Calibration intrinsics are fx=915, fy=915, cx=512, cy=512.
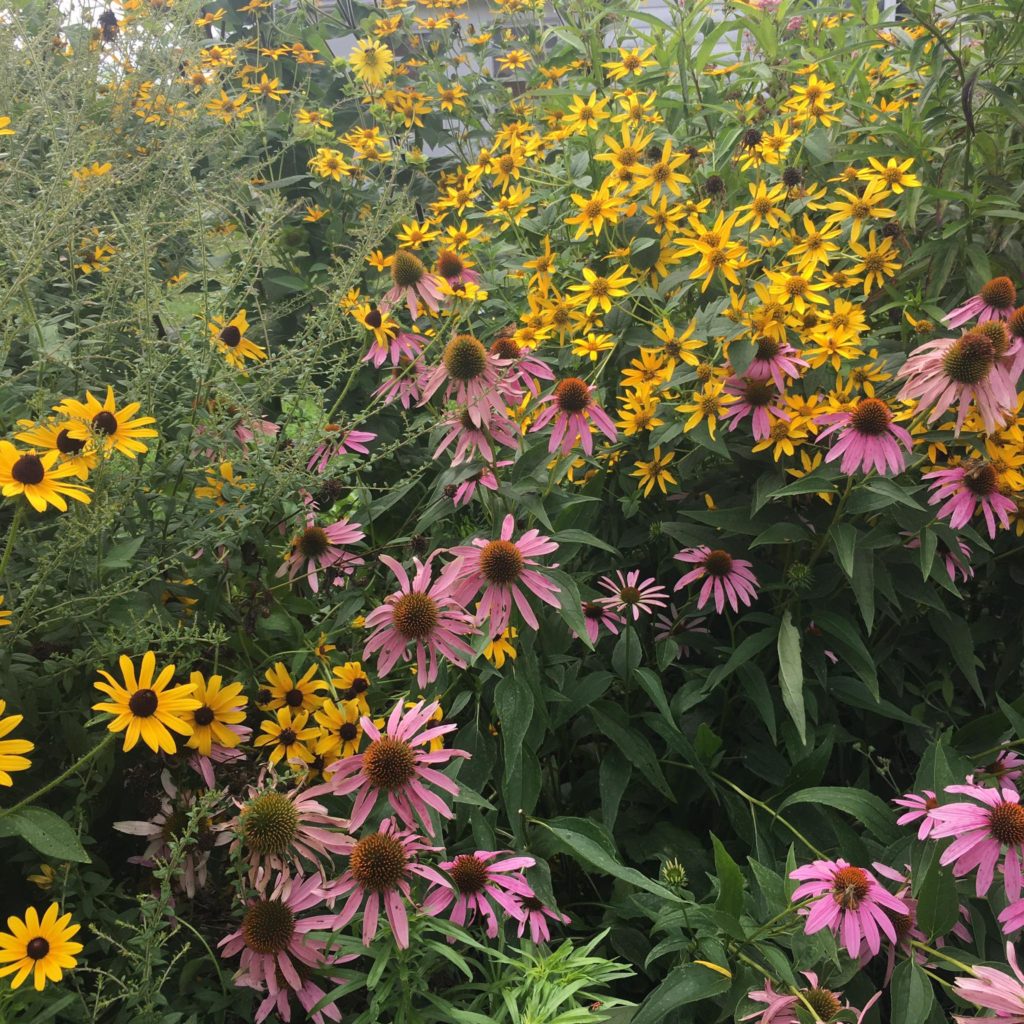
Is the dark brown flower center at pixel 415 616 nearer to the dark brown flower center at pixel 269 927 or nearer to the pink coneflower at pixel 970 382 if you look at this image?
the dark brown flower center at pixel 269 927

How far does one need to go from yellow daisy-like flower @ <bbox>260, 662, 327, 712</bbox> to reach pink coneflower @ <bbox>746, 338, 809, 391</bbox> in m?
0.85

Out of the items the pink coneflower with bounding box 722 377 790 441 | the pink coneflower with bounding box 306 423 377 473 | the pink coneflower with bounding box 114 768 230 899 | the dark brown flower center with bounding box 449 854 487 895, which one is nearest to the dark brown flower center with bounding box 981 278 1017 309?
the pink coneflower with bounding box 722 377 790 441

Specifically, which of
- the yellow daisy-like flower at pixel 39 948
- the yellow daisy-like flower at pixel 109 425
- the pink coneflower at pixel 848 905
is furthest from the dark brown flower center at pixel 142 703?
the pink coneflower at pixel 848 905

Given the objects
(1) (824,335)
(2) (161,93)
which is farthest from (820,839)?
(2) (161,93)

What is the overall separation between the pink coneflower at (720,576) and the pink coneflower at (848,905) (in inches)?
20.5

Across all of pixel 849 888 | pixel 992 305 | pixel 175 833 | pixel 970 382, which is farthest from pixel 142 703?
pixel 992 305

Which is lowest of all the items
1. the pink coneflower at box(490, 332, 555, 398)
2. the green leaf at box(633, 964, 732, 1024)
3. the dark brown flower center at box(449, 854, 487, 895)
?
the green leaf at box(633, 964, 732, 1024)

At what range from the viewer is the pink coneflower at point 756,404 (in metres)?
1.48

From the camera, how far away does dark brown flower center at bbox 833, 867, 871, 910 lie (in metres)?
0.97

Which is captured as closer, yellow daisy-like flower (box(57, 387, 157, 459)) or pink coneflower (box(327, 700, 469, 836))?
pink coneflower (box(327, 700, 469, 836))

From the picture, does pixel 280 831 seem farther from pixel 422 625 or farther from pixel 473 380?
pixel 473 380

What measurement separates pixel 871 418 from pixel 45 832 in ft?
3.90

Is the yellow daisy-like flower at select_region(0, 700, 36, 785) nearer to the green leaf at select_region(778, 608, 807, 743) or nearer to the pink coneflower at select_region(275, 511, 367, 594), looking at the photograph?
the pink coneflower at select_region(275, 511, 367, 594)

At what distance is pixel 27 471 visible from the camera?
42.4 inches
